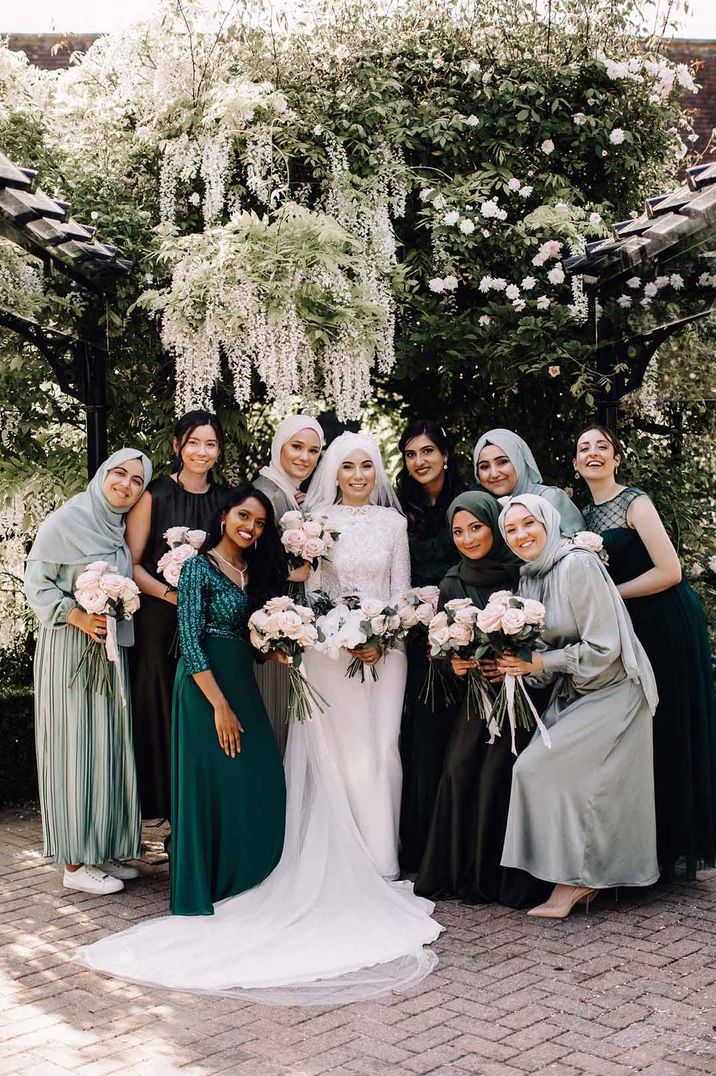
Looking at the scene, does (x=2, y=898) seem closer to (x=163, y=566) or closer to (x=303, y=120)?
(x=163, y=566)

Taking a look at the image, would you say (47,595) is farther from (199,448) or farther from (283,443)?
(283,443)

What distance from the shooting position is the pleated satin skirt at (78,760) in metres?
5.28

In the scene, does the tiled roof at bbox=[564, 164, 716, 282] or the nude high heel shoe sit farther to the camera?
the tiled roof at bbox=[564, 164, 716, 282]

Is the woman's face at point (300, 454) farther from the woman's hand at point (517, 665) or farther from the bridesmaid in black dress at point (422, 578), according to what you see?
the woman's hand at point (517, 665)

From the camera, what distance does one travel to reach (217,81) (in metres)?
6.68

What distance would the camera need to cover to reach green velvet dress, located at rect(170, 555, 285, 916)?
488 centimetres

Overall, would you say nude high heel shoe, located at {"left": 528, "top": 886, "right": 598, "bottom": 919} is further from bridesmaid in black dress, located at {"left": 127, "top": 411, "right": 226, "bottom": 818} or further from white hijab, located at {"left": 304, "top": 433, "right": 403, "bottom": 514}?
white hijab, located at {"left": 304, "top": 433, "right": 403, "bottom": 514}

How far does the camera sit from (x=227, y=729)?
16.2 ft

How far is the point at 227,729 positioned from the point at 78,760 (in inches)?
32.0

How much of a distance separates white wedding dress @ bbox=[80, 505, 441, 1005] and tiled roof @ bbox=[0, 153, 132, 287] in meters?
1.86

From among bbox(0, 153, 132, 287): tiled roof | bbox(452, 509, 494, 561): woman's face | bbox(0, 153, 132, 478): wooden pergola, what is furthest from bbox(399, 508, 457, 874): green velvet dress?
bbox(0, 153, 132, 287): tiled roof

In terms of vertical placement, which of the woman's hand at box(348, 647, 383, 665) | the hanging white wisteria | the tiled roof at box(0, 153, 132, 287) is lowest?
the woman's hand at box(348, 647, 383, 665)

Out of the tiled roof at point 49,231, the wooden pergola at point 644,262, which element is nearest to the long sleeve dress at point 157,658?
the tiled roof at point 49,231

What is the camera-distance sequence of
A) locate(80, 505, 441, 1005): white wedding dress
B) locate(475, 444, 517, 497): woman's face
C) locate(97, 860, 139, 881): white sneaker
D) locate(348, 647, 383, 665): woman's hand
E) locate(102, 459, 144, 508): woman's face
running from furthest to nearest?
locate(475, 444, 517, 497): woman's face
locate(97, 860, 139, 881): white sneaker
locate(102, 459, 144, 508): woman's face
locate(348, 647, 383, 665): woman's hand
locate(80, 505, 441, 1005): white wedding dress
